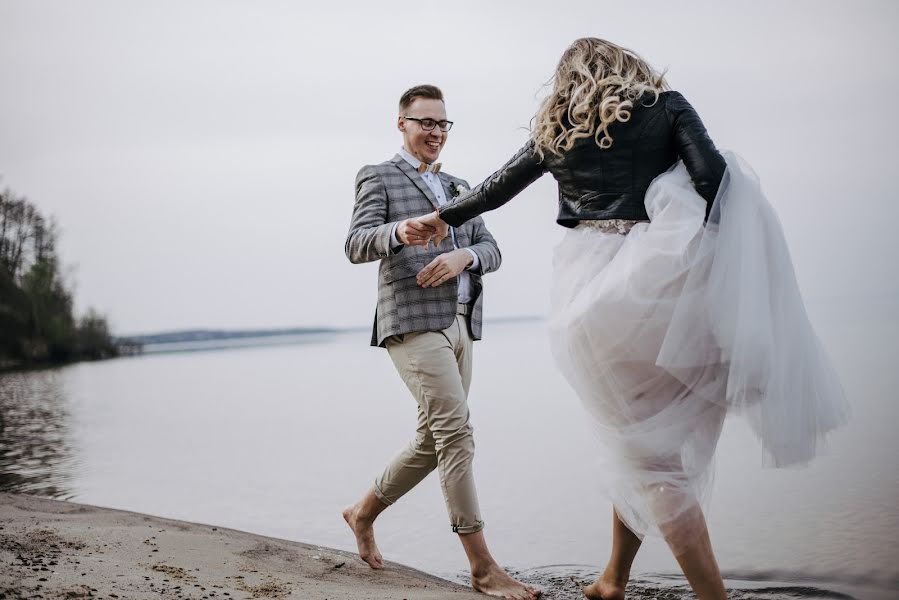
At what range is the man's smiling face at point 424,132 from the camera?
3.98 metres

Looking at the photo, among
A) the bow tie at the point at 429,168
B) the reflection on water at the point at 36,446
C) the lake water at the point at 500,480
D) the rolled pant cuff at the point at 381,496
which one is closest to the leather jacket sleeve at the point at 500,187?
the bow tie at the point at 429,168

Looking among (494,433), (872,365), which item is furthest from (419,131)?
(872,365)

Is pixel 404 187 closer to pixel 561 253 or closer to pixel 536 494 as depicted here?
pixel 561 253

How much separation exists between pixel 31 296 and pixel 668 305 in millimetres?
35659

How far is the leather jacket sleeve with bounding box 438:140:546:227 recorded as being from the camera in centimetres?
294

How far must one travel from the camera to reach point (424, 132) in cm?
397

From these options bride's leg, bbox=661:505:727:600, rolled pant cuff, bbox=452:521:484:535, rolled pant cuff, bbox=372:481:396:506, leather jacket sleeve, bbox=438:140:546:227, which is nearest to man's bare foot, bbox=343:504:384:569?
rolled pant cuff, bbox=372:481:396:506

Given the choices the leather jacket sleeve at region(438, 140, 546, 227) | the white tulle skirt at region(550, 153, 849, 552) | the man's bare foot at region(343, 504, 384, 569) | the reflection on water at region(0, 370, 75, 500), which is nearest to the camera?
the white tulle skirt at region(550, 153, 849, 552)

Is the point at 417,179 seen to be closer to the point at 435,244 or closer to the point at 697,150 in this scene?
the point at 435,244

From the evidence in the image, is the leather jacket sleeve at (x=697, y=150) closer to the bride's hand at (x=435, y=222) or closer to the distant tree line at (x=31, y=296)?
the bride's hand at (x=435, y=222)

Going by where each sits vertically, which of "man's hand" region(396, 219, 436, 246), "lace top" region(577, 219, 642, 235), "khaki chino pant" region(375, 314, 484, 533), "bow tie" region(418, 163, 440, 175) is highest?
"bow tie" region(418, 163, 440, 175)

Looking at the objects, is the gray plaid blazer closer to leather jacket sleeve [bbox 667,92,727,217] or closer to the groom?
the groom

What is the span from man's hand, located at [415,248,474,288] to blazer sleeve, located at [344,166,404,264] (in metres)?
0.17

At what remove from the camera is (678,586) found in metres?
3.58
